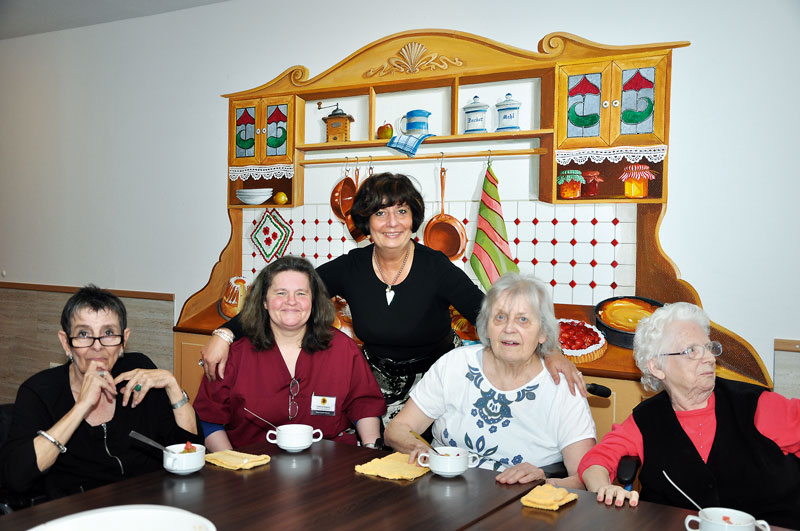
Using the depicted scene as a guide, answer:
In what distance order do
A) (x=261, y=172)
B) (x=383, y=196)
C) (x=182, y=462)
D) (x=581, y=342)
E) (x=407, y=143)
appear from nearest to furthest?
(x=182, y=462) < (x=383, y=196) < (x=581, y=342) < (x=407, y=143) < (x=261, y=172)

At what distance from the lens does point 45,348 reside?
462 centimetres

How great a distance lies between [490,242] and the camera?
3213 millimetres

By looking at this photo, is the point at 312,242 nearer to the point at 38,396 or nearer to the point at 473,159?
the point at 473,159

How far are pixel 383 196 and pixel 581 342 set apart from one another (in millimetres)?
1135

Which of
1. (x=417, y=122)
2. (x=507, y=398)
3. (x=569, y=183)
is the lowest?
(x=507, y=398)

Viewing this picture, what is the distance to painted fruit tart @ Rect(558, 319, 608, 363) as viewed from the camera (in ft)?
9.12

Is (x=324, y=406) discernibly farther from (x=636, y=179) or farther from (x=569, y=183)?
(x=636, y=179)

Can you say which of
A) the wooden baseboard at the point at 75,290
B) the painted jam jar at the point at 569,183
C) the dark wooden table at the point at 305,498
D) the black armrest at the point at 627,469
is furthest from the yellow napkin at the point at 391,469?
the wooden baseboard at the point at 75,290

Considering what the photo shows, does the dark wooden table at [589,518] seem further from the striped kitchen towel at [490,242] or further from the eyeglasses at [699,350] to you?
the striped kitchen towel at [490,242]

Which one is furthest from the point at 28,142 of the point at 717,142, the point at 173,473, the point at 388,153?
the point at 717,142

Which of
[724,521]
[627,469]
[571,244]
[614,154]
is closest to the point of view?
[724,521]

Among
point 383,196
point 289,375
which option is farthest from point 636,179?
point 289,375

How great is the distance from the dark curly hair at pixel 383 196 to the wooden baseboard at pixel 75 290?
2.21 meters

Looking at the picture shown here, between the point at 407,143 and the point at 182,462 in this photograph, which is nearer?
the point at 182,462
